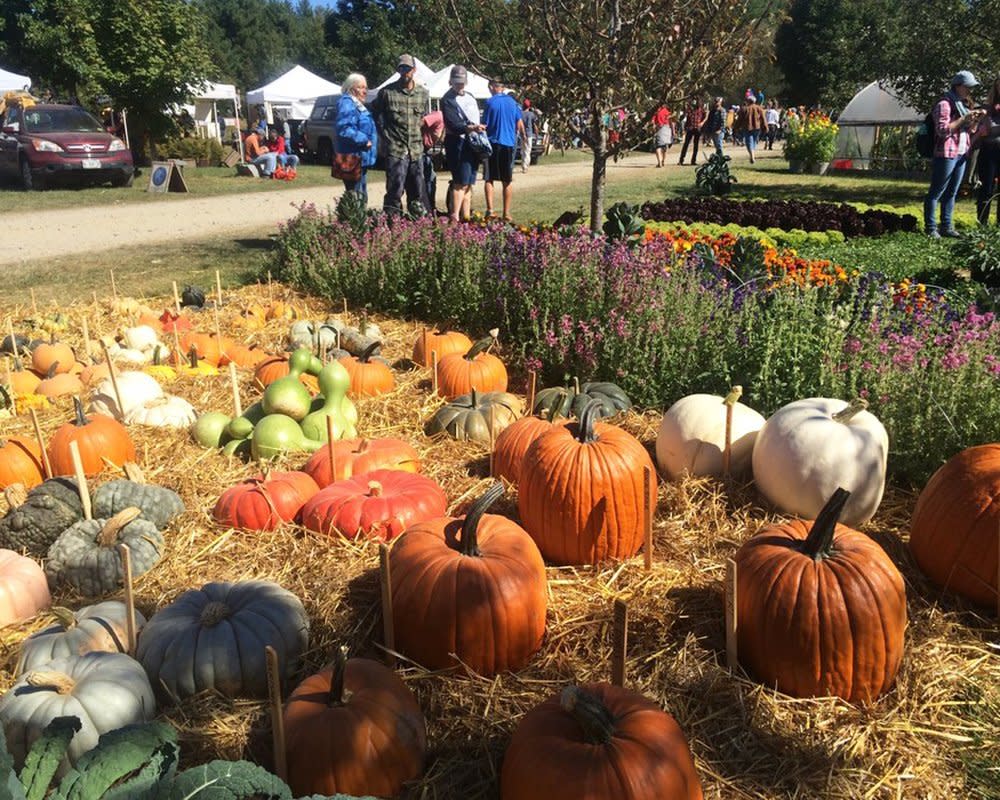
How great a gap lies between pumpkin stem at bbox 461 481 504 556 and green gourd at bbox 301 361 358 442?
1.72m

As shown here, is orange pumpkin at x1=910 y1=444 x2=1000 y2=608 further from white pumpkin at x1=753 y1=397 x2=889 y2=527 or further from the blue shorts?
the blue shorts

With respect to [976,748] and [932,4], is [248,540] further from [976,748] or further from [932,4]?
[932,4]

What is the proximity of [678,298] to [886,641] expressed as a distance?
2708 mm

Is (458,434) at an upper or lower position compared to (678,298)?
lower

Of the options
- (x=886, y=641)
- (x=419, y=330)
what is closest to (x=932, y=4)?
(x=419, y=330)

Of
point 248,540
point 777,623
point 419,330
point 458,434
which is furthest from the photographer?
point 419,330

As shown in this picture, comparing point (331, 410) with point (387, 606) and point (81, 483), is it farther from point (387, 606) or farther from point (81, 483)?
point (387, 606)

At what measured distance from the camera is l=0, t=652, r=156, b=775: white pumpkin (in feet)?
7.02

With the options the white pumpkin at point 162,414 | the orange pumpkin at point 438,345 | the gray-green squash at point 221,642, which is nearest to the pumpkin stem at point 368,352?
the orange pumpkin at point 438,345

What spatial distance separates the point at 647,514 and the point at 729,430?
0.67m

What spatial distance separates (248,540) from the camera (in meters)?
3.37

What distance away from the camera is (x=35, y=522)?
127 inches

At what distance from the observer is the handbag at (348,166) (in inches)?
383

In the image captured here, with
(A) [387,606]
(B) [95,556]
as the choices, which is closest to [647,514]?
(A) [387,606]
